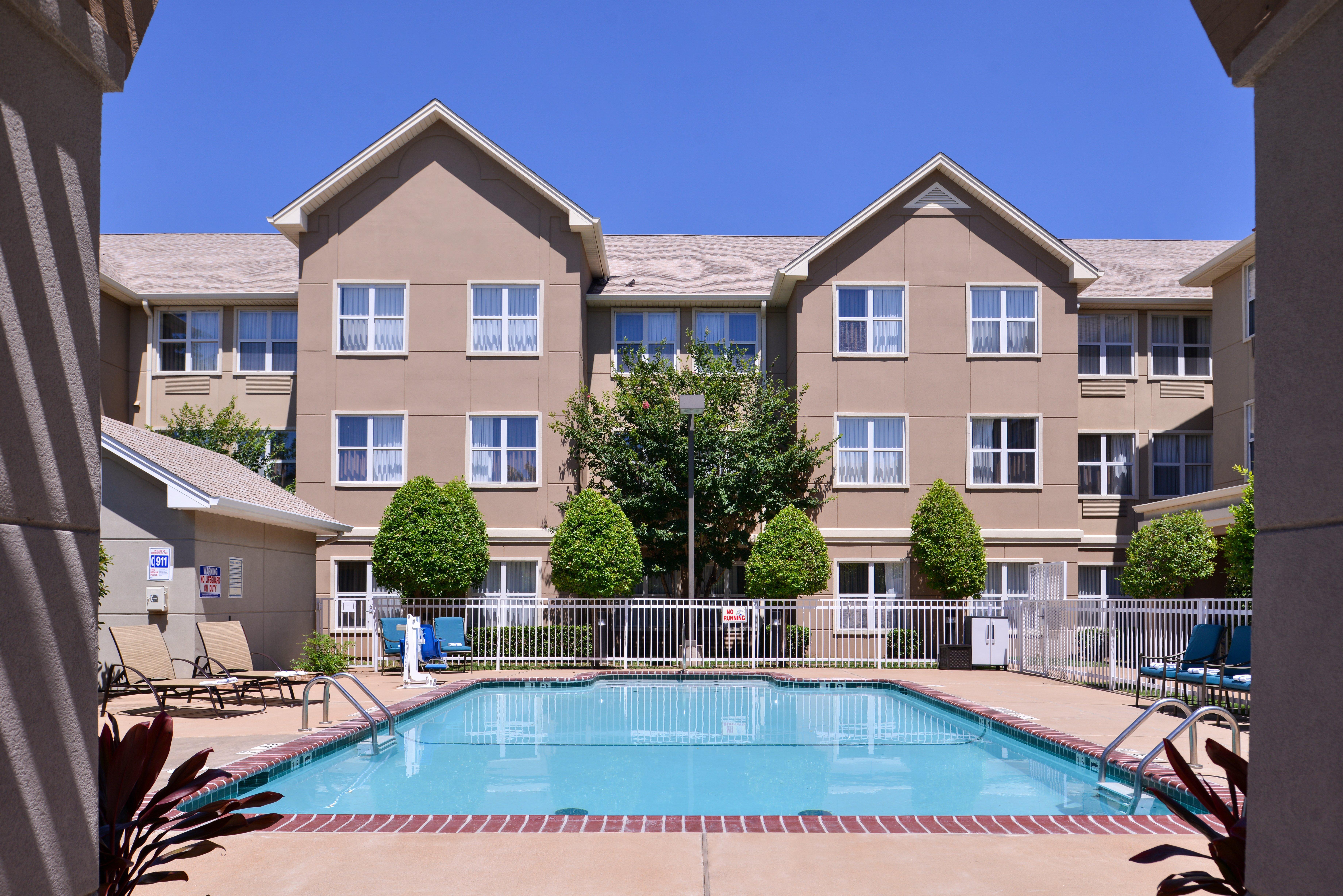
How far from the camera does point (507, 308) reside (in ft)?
81.4

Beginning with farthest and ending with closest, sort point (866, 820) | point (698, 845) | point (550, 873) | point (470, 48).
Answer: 1. point (470, 48)
2. point (866, 820)
3. point (698, 845)
4. point (550, 873)

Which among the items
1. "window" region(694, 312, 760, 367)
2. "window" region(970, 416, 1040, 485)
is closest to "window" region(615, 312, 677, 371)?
"window" region(694, 312, 760, 367)

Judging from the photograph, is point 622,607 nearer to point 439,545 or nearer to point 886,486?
point 439,545

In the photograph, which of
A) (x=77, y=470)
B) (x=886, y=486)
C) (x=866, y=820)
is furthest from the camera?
(x=886, y=486)

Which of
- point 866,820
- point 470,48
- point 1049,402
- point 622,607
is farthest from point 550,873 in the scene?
point 1049,402

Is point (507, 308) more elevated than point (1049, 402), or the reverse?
point (507, 308)

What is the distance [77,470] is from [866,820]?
17.4 ft

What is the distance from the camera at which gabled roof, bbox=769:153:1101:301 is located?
25203mm

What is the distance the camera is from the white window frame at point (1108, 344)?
27.7m

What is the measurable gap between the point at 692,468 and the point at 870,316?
7243 millimetres

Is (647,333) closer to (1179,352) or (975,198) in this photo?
(975,198)

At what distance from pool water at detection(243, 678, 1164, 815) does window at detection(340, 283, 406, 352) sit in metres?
11.0

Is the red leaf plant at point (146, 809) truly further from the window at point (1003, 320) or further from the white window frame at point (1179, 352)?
the white window frame at point (1179, 352)

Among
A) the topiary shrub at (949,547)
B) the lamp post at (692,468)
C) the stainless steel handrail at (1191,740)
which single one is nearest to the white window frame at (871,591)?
the topiary shrub at (949,547)
